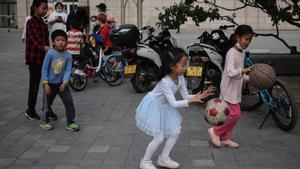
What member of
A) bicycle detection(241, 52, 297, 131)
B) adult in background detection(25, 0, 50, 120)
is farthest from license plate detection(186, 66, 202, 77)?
adult in background detection(25, 0, 50, 120)

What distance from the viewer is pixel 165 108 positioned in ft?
16.0

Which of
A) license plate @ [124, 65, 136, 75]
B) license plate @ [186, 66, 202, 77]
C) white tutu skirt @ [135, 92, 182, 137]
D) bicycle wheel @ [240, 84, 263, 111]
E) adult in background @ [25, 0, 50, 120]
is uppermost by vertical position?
adult in background @ [25, 0, 50, 120]

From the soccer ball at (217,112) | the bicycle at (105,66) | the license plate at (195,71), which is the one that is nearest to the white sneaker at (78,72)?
the bicycle at (105,66)

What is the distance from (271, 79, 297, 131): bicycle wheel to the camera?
19.8ft

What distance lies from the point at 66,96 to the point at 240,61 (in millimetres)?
2328

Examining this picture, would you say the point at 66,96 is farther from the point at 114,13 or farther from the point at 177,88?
the point at 114,13

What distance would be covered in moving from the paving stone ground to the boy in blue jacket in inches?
10.5

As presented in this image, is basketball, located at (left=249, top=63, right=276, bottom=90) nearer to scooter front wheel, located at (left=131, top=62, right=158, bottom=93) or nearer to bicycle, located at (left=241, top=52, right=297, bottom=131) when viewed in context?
bicycle, located at (left=241, top=52, right=297, bottom=131)

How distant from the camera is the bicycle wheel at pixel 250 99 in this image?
753 centimetres

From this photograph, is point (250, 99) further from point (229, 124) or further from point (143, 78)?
point (229, 124)

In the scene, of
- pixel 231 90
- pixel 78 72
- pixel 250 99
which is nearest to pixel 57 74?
pixel 231 90

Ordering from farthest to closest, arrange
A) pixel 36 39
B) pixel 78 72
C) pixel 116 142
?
pixel 78 72 < pixel 36 39 < pixel 116 142

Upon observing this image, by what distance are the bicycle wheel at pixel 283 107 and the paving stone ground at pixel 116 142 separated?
0.12 metres

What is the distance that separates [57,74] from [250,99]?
3.27 metres
